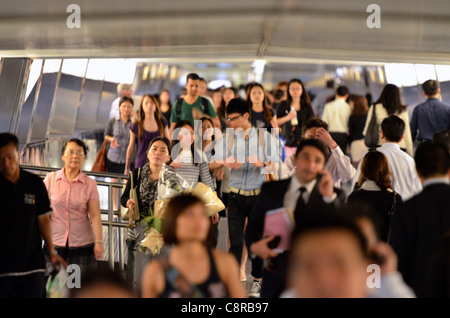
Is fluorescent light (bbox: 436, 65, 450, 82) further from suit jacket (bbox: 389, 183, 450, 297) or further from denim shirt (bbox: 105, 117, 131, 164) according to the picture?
suit jacket (bbox: 389, 183, 450, 297)

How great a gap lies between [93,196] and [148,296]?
2.91 m

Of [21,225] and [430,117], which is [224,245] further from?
[21,225]

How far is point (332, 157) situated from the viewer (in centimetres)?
694

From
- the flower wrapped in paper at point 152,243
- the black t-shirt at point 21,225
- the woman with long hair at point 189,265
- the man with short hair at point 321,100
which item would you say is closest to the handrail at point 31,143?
the flower wrapped in paper at point 152,243

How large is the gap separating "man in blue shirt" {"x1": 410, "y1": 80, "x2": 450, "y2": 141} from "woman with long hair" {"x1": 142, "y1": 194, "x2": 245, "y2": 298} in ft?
23.6

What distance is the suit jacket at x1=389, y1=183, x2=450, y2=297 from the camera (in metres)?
4.13

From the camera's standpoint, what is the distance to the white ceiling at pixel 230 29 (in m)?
6.30

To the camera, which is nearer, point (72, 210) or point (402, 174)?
point (72, 210)

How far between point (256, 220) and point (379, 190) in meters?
1.83

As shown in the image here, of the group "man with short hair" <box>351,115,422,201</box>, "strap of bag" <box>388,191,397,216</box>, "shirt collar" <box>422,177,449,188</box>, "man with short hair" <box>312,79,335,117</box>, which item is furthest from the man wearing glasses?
"man with short hair" <box>312,79,335,117</box>

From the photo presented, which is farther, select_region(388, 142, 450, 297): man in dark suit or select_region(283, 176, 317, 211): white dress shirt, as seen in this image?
select_region(283, 176, 317, 211): white dress shirt

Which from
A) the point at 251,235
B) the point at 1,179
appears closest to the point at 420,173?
the point at 251,235

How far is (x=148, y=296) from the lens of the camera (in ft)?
11.3

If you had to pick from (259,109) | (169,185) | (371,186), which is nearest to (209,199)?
(169,185)
